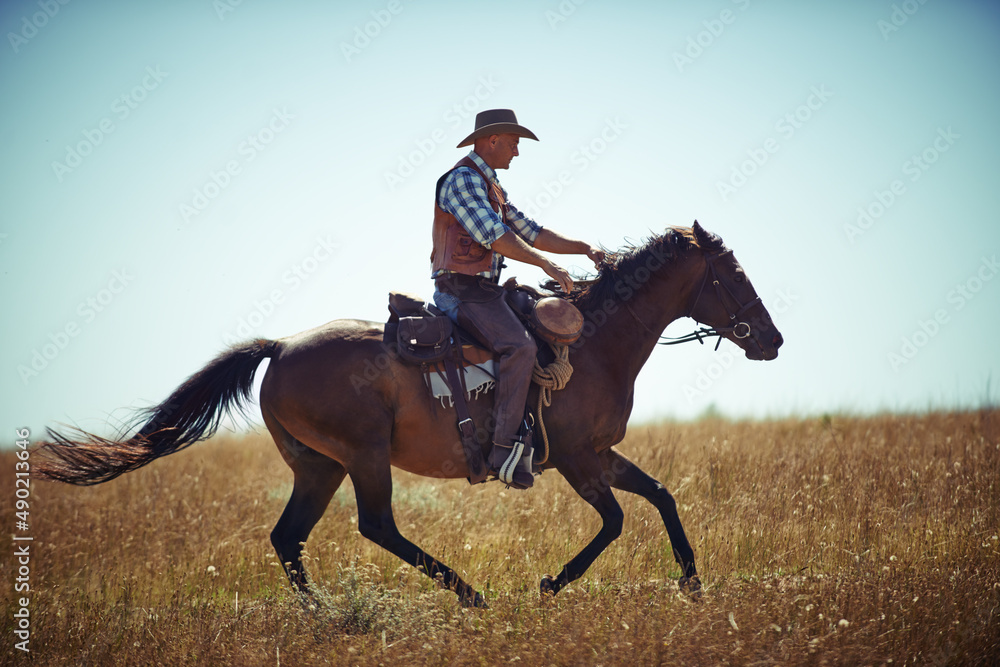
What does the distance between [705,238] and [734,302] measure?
0.58 metres

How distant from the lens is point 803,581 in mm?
5848

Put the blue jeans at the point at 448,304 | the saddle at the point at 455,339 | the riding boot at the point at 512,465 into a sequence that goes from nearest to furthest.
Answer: the riding boot at the point at 512,465, the saddle at the point at 455,339, the blue jeans at the point at 448,304

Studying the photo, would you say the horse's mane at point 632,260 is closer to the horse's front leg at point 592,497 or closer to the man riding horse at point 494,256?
the man riding horse at point 494,256

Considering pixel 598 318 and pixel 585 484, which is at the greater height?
pixel 598 318

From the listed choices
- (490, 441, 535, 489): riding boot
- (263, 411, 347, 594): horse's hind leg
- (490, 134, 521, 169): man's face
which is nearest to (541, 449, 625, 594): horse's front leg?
(490, 441, 535, 489): riding boot

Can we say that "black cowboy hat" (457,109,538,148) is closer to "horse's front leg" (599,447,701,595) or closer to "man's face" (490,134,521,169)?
"man's face" (490,134,521,169)

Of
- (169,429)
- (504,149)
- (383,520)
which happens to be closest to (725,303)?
(504,149)

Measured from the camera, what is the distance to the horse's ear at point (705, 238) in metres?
6.00

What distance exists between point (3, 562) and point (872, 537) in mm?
8852

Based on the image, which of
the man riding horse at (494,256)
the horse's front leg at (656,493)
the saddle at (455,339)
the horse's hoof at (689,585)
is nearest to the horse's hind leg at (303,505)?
the saddle at (455,339)

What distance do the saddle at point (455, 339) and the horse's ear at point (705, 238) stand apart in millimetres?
1245

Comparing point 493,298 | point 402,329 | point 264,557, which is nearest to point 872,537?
point 493,298

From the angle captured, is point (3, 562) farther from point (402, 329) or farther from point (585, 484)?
point (585, 484)

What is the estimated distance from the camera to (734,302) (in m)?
6.07
